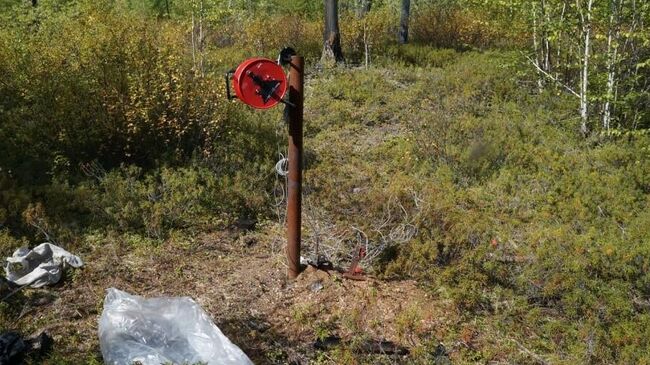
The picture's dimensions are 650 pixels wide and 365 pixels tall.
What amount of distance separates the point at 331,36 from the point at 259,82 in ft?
25.4

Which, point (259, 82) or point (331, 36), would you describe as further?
point (331, 36)

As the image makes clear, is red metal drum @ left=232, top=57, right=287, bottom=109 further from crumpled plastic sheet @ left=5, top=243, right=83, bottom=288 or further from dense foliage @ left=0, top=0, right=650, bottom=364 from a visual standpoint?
→ crumpled plastic sheet @ left=5, top=243, right=83, bottom=288

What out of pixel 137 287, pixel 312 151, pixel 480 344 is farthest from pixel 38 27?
pixel 480 344

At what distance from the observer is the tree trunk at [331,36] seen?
1123cm

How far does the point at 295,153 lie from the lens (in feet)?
13.8

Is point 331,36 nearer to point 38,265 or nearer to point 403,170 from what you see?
point 403,170

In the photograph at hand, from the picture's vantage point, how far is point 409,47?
40.8 ft

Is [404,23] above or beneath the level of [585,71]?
above

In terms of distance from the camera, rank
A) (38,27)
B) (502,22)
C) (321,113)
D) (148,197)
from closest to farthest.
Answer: (148,197)
(38,27)
(321,113)
(502,22)

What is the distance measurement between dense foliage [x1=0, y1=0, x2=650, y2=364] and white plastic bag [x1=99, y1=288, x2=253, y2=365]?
5.04 ft

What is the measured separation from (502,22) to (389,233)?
693 centimetres

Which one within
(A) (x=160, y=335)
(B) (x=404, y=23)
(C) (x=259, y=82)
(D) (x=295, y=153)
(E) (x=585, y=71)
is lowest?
(A) (x=160, y=335)

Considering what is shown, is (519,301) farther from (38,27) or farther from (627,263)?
(38,27)

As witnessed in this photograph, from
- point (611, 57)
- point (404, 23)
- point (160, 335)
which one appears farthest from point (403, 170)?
point (404, 23)
